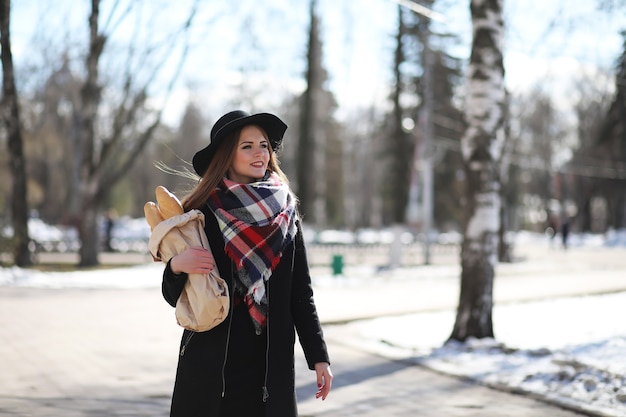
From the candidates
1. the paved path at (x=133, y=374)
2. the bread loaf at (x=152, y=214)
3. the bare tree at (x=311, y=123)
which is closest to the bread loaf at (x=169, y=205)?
the bread loaf at (x=152, y=214)

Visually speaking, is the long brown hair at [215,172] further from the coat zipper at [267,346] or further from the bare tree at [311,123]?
the bare tree at [311,123]

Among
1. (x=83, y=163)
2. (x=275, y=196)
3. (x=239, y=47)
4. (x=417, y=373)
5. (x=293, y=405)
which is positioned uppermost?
(x=239, y=47)

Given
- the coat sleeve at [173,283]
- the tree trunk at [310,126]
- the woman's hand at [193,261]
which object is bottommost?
the coat sleeve at [173,283]

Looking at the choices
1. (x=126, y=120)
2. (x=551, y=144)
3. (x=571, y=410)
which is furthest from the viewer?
(x=551, y=144)

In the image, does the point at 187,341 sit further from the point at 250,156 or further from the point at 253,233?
the point at 250,156

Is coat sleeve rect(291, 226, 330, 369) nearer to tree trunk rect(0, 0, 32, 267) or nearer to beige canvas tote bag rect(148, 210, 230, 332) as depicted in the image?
beige canvas tote bag rect(148, 210, 230, 332)

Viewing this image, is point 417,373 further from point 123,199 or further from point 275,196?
point 123,199

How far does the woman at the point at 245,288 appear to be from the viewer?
9.21ft

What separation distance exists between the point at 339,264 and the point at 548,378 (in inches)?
484

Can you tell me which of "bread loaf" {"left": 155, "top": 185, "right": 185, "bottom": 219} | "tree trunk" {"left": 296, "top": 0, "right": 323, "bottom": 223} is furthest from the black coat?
"tree trunk" {"left": 296, "top": 0, "right": 323, "bottom": 223}

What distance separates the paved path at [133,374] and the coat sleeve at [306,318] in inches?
118

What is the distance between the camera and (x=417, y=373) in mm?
7543

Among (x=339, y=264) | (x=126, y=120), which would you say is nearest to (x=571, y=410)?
(x=339, y=264)

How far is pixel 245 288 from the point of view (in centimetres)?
284
